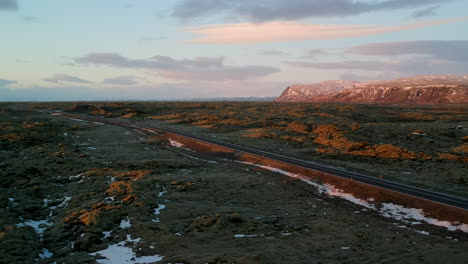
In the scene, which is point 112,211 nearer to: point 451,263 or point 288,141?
point 451,263

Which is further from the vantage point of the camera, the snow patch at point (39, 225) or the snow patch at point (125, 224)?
the snow patch at point (125, 224)

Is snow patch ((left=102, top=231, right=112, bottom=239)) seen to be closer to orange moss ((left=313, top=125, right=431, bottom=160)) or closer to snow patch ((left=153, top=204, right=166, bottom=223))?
snow patch ((left=153, top=204, right=166, bottom=223))

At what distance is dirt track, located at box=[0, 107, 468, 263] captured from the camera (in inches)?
829

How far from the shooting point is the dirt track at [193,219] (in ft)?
69.1

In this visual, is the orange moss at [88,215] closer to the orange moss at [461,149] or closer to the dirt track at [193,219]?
the dirt track at [193,219]

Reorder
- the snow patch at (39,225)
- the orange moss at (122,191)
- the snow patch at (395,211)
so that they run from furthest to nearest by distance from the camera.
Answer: the orange moss at (122,191), the snow patch at (395,211), the snow patch at (39,225)

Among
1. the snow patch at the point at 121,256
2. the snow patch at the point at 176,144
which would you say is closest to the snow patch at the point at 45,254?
the snow patch at the point at 121,256

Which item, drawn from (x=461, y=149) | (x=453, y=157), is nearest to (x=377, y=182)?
(x=453, y=157)

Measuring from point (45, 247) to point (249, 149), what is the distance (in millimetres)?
42791

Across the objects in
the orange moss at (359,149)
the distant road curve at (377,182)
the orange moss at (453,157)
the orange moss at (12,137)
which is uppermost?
the orange moss at (12,137)

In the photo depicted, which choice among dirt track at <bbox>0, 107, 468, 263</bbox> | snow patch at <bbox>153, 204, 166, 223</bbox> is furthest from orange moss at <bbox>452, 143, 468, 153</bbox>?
snow patch at <bbox>153, 204, 166, 223</bbox>

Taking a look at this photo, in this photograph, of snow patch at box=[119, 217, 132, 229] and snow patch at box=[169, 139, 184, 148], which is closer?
snow patch at box=[119, 217, 132, 229]

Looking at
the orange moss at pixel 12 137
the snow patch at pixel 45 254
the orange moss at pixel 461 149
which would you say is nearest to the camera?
the snow patch at pixel 45 254

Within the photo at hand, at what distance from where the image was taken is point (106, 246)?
74.0 ft
